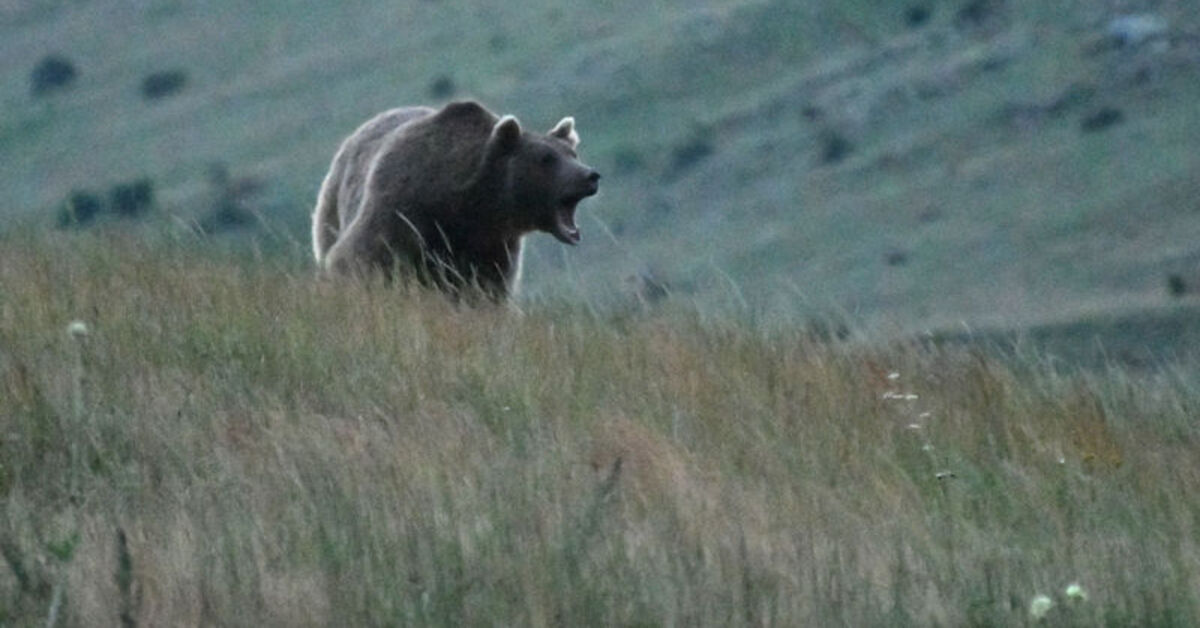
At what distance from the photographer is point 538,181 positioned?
489 inches

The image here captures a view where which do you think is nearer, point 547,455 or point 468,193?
point 547,455

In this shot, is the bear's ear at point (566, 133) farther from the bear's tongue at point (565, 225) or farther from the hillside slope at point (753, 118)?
the hillside slope at point (753, 118)

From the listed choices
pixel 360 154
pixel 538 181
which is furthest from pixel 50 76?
pixel 538 181

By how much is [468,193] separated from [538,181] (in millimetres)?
357

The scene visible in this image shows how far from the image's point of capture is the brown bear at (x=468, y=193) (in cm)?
1205

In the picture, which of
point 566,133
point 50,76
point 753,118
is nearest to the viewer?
point 566,133

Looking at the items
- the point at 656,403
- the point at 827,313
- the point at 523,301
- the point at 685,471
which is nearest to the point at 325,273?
the point at 523,301

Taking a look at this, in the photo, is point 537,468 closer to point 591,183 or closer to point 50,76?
point 591,183

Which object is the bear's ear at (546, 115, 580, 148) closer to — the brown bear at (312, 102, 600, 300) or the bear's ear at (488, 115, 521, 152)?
the brown bear at (312, 102, 600, 300)

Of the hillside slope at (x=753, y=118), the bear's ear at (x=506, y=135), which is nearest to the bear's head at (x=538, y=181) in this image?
the bear's ear at (x=506, y=135)

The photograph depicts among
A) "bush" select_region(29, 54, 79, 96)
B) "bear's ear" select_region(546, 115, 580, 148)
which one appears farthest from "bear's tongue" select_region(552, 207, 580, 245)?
"bush" select_region(29, 54, 79, 96)

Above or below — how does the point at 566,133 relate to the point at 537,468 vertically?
above

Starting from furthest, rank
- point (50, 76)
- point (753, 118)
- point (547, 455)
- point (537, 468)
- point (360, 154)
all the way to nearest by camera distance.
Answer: point (50, 76) → point (753, 118) → point (360, 154) → point (547, 455) → point (537, 468)

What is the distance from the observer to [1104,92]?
9969 centimetres
